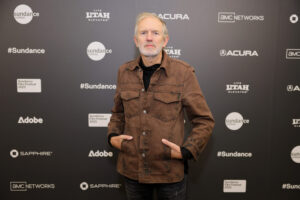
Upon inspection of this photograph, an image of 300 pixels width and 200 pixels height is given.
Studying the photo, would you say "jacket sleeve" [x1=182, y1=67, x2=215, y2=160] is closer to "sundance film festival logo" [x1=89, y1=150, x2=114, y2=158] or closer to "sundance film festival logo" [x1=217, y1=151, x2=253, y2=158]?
"sundance film festival logo" [x1=217, y1=151, x2=253, y2=158]

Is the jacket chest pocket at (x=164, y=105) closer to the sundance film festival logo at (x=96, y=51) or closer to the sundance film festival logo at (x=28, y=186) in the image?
the sundance film festival logo at (x=96, y=51)

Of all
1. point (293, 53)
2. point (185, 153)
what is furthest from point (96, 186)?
point (293, 53)

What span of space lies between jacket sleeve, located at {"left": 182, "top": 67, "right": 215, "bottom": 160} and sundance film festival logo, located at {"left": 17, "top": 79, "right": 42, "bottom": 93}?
5.10 ft

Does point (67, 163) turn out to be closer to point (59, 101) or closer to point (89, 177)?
point (89, 177)

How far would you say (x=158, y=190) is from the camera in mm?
1586

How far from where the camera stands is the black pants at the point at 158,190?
154 cm

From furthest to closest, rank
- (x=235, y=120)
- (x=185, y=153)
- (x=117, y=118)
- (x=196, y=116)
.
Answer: (x=235, y=120) → (x=117, y=118) → (x=196, y=116) → (x=185, y=153)

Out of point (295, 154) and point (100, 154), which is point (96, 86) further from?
point (295, 154)

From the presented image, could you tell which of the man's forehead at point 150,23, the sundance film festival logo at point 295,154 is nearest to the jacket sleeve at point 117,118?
the man's forehead at point 150,23

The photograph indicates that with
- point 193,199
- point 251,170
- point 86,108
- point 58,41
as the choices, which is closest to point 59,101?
point 86,108

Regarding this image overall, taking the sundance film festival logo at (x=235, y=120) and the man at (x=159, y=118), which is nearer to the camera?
the man at (x=159, y=118)

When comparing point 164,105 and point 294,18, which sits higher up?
point 294,18

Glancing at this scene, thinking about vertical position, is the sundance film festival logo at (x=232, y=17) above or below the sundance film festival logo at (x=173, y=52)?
above

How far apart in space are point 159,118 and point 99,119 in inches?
39.4
